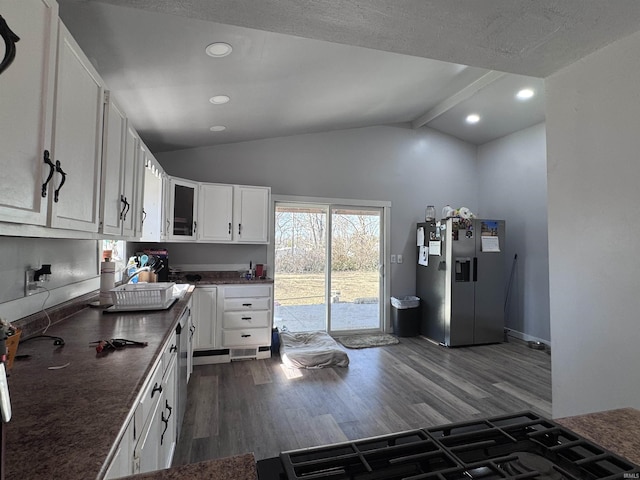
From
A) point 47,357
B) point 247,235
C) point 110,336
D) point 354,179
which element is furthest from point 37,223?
point 354,179

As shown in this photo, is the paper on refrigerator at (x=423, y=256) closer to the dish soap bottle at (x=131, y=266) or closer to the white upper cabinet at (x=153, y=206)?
the white upper cabinet at (x=153, y=206)

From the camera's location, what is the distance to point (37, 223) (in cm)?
95


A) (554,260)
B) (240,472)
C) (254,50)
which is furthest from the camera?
(254,50)

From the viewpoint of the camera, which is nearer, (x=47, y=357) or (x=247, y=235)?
(x=47, y=357)

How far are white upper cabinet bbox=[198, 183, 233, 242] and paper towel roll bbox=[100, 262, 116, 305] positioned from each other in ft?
5.03

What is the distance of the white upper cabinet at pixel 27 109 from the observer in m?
0.80

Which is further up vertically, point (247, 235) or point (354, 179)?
point (354, 179)

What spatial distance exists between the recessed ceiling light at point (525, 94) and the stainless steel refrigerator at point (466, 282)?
1567 mm

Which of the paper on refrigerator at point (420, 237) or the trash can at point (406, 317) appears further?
the paper on refrigerator at point (420, 237)

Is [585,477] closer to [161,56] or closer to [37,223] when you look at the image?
[37,223]

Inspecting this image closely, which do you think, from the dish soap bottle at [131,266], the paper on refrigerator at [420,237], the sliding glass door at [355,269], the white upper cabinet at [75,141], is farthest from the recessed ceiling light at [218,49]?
the paper on refrigerator at [420,237]

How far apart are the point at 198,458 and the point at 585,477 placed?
207 cm

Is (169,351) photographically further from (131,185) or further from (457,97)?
(457,97)

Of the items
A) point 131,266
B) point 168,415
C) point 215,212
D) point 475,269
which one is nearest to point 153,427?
point 168,415
